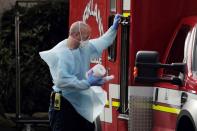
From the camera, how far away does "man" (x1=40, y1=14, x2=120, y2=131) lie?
8.56 metres

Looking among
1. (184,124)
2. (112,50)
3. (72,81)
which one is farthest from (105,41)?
(184,124)

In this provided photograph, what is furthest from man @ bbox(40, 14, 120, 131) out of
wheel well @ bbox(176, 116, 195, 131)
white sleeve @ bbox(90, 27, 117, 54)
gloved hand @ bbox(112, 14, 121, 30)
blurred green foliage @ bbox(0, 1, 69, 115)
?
blurred green foliage @ bbox(0, 1, 69, 115)

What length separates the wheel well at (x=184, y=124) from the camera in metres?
7.68

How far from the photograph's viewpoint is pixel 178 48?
8680 millimetres

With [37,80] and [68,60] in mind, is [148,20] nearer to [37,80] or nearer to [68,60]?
[68,60]

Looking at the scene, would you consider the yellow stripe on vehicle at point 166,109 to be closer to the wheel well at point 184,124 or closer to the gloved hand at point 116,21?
the wheel well at point 184,124

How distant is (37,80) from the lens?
16.0m

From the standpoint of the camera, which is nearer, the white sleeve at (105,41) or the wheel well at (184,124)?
the wheel well at (184,124)

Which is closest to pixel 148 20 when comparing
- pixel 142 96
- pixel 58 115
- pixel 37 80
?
pixel 142 96

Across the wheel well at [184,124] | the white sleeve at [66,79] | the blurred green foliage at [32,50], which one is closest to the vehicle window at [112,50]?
the white sleeve at [66,79]

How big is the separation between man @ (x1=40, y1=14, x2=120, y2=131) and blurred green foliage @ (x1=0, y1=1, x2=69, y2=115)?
706cm

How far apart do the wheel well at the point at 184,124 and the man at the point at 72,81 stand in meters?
1.17

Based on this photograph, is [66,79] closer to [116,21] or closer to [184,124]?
[116,21]

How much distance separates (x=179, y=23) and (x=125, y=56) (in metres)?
0.72
